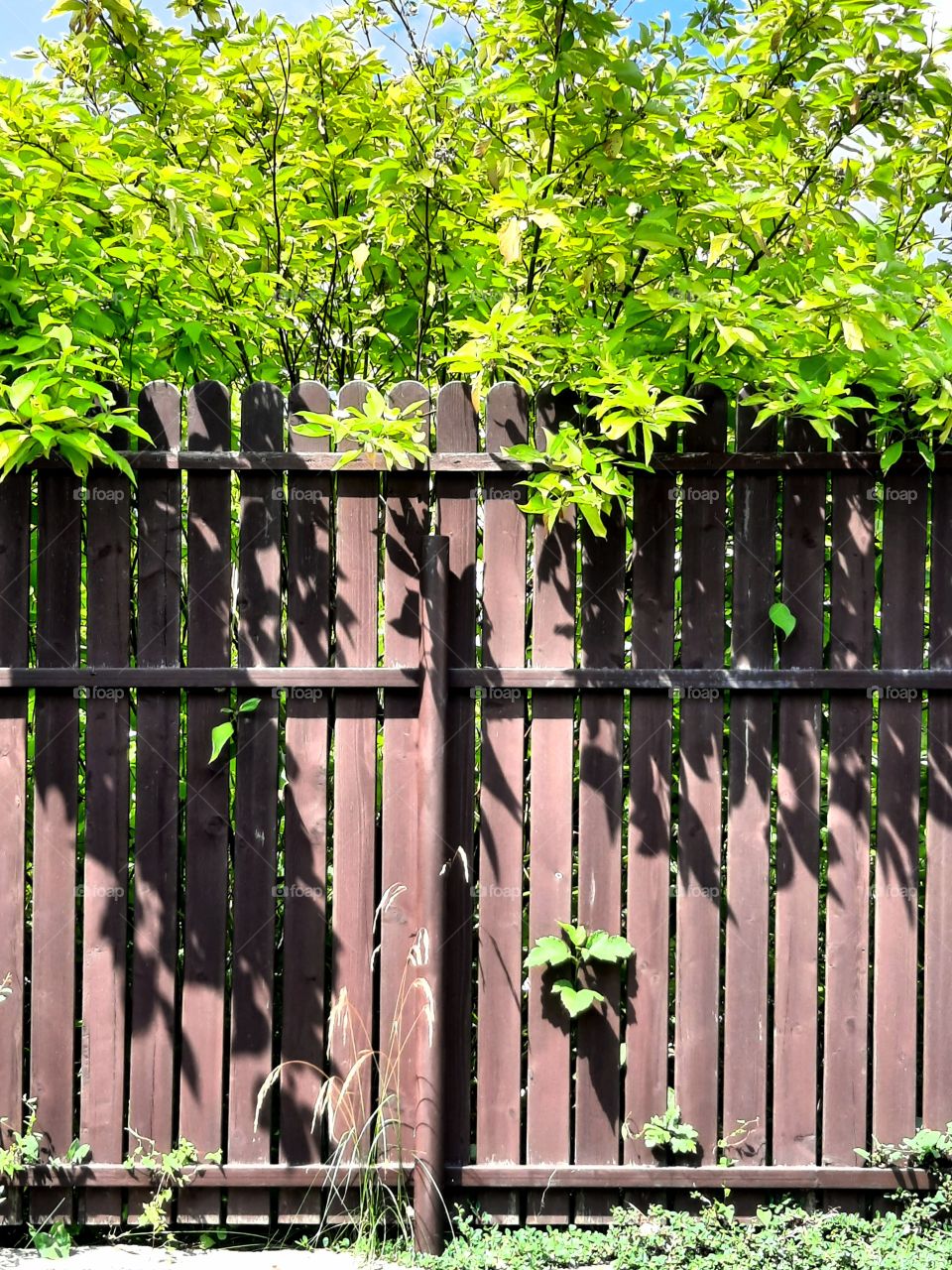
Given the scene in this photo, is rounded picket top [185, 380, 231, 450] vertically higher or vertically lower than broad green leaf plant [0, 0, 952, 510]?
lower

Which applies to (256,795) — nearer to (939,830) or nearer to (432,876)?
(432,876)

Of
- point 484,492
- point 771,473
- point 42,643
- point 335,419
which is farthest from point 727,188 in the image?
point 42,643

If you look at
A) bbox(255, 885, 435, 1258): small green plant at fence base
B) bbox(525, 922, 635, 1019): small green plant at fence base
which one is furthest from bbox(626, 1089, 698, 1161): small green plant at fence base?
bbox(255, 885, 435, 1258): small green plant at fence base

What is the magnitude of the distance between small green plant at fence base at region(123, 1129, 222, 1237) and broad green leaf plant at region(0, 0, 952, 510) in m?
2.09

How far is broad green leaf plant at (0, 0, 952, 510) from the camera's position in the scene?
2768 millimetres

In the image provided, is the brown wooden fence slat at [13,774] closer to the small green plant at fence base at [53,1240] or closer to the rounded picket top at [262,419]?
the small green plant at fence base at [53,1240]

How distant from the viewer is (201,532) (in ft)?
10.3

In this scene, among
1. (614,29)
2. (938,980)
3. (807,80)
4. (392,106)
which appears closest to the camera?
(614,29)

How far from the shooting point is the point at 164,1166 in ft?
9.80

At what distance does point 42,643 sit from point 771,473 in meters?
2.37

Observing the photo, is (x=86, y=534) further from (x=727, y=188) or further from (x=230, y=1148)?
(x=727, y=188)

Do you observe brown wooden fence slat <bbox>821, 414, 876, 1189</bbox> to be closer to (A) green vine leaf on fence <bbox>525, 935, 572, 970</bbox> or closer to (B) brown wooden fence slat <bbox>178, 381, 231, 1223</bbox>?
(A) green vine leaf on fence <bbox>525, 935, 572, 970</bbox>

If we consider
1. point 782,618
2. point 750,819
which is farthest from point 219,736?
point 782,618

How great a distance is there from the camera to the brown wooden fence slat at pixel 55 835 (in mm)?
3053
